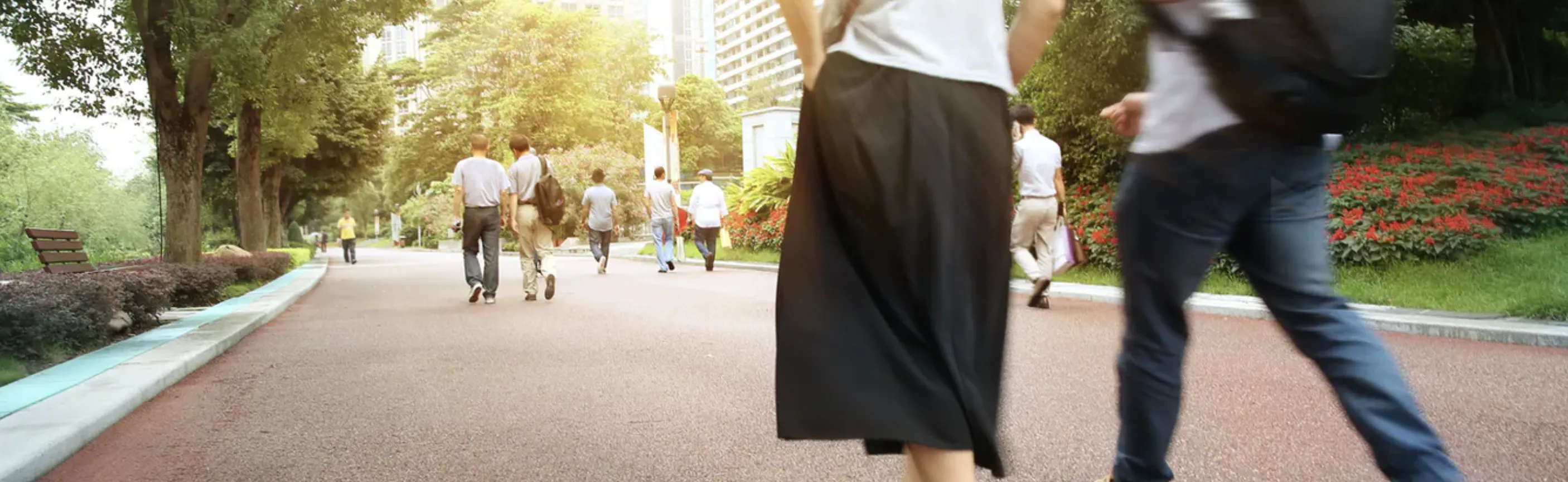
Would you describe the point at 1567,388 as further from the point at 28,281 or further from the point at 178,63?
the point at 178,63

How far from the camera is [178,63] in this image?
12.2 m

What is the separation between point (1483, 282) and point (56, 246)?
485 inches

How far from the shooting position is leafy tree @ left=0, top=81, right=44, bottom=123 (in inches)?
487

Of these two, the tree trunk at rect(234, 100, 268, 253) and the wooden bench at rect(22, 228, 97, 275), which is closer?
the wooden bench at rect(22, 228, 97, 275)

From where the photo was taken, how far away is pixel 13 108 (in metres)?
12.9

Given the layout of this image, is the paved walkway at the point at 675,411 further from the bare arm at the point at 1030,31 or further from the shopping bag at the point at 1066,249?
the bare arm at the point at 1030,31

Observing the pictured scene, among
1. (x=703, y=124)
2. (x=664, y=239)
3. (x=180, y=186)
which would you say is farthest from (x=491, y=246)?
(x=703, y=124)

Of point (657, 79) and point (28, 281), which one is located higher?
point (657, 79)

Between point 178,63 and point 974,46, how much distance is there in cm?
1268

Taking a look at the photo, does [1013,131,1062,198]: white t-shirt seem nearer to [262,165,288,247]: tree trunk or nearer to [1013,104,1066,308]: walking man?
[1013,104,1066,308]: walking man

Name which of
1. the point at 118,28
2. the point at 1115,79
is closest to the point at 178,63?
the point at 118,28

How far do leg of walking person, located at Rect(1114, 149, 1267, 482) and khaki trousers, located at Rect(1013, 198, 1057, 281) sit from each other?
6390mm

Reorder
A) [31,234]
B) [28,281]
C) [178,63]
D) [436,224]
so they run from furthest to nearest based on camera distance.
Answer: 1. [436,224]
2. [178,63]
3. [31,234]
4. [28,281]

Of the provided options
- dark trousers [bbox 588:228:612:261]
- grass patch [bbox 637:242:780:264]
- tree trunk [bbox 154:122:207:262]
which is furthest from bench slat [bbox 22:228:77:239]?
grass patch [bbox 637:242:780:264]
